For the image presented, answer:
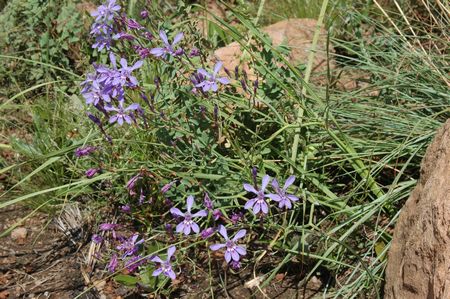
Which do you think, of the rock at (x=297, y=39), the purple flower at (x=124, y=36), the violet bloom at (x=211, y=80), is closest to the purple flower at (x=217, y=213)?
the violet bloom at (x=211, y=80)

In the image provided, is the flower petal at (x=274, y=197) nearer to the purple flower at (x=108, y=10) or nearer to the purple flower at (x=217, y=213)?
the purple flower at (x=217, y=213)

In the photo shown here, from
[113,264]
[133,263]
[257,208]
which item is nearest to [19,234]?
[113,264]

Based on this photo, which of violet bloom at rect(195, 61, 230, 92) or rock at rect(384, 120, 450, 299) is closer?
rock at rect(384, 120, 450, 299)

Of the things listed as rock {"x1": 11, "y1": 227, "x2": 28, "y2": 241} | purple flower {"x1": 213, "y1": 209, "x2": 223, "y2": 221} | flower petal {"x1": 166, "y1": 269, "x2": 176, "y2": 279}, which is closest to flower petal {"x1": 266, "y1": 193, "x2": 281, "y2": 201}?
purple flower {"x1": 213, "y1": 209, "x2": 223, "y2": 221}

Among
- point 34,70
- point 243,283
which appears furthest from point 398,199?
point 34,70

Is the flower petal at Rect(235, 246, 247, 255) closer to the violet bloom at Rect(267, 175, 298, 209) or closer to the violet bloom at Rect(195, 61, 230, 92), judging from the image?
the violet bloom at Rect(267, 175, 298, 209)

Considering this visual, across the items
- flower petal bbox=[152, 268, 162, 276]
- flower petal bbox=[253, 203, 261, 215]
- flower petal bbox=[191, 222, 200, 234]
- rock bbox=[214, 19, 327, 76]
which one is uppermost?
flower petal bbox=[253, 203, 261, 215]

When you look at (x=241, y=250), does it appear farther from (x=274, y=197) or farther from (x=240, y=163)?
(x=240, y=163)

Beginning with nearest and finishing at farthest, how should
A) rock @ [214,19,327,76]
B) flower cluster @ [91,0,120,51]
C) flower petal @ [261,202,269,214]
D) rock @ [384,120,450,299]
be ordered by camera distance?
1. rock @ [384,120,450,299]
2. flower petal @ [261,202,269,214]
3. flower cluster @ [91,0,120,51]
4. rock @ [214,19,327,76]
